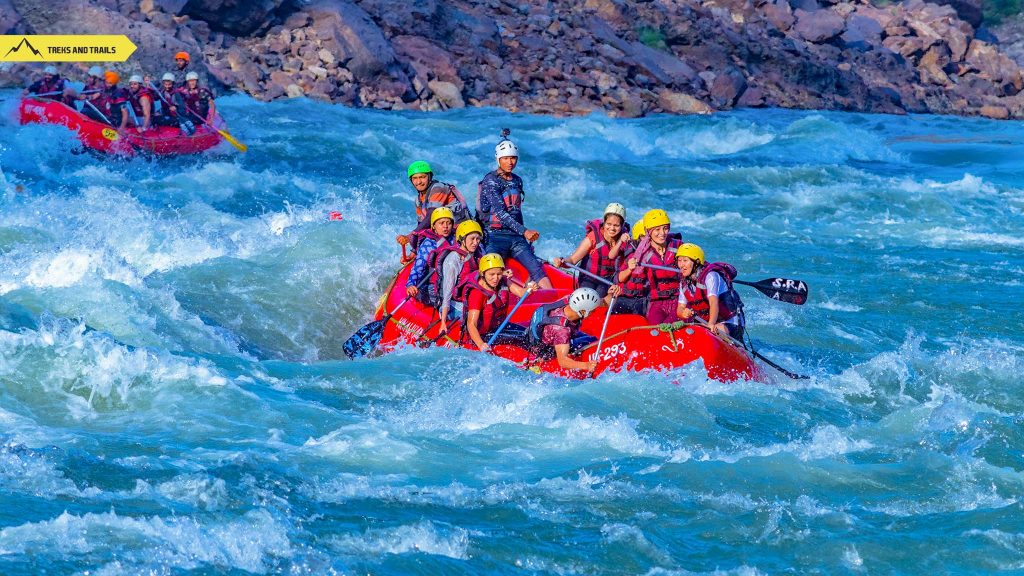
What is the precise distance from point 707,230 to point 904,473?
32.9 feet

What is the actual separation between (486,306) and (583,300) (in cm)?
124

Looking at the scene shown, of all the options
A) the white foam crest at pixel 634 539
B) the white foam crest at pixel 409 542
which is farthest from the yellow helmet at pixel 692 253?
the white foam crest at pixel 409 542

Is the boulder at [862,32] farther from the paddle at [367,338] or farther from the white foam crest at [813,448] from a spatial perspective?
the white foam crest at [813,448]

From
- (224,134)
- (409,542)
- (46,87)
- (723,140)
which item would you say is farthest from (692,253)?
(723,140)

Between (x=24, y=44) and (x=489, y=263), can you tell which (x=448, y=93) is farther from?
(x=489, y=263)

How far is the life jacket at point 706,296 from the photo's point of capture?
10070 mm

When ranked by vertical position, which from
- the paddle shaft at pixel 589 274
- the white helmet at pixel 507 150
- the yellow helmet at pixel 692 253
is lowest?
the paddle shaft at pixel 589 274

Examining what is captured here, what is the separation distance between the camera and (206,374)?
29.6 feet

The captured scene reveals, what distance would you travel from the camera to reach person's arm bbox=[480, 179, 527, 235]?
11.5m

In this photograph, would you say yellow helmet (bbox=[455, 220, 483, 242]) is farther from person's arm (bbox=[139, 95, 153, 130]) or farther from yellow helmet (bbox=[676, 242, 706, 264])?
person's arm (bbox=[139, 95, 153, 130])

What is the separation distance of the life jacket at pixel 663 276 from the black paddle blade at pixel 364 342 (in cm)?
247

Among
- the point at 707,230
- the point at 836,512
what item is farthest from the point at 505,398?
the point at 707,230

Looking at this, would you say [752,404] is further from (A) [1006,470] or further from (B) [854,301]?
(B) [854,301]

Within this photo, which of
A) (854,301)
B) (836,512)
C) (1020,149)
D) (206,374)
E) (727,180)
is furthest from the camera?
(1020,149)
